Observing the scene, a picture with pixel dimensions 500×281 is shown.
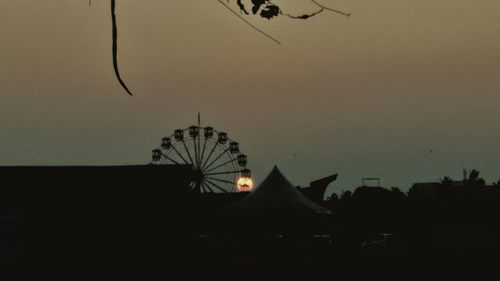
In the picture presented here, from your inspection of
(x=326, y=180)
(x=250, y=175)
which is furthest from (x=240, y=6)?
(x=250, y=175)

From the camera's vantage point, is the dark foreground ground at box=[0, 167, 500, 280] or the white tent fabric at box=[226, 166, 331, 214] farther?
the white tent fabric at box=[226, 166, 331, 214]

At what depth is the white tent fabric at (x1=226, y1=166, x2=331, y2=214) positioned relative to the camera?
18375 millimetres

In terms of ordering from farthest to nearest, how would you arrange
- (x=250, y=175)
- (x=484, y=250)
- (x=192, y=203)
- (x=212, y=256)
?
1. (x=250, y=175)
2. (x=192, y=203)
3. (x=212, y=256)
4. (x=484, y=250)

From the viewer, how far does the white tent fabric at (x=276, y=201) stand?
18375mm

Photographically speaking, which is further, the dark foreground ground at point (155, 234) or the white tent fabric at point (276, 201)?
the white tent fabric at point (276, 201)

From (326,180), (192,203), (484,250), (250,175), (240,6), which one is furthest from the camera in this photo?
(250,175)

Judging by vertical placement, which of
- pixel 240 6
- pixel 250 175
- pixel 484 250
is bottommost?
pixel 484 250

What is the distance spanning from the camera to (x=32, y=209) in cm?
1723

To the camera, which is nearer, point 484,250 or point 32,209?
point 484,250

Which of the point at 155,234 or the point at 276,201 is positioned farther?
the point at 276,201

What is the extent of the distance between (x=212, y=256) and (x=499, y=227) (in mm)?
6097

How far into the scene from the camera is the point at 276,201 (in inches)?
732

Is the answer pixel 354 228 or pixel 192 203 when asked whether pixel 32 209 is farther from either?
→ pixel 354 228

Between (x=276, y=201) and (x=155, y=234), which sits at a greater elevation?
(x=276, y=201)
